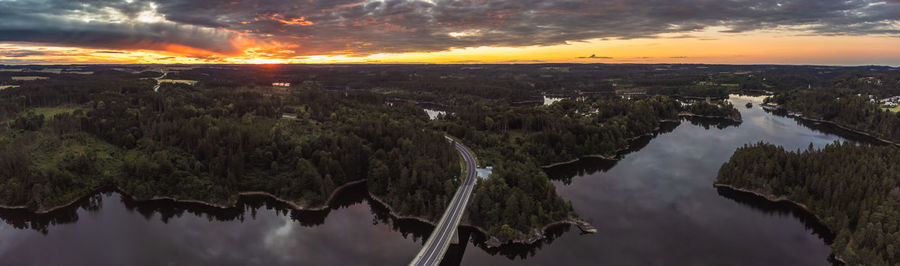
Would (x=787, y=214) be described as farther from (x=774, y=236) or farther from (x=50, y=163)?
(x=50, y=163)

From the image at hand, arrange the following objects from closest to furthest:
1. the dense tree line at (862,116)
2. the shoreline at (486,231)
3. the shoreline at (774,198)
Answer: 1. the shoreline at (486,231)
2. the shoreline at (774,198)
3. the dense tree line at (862,116)

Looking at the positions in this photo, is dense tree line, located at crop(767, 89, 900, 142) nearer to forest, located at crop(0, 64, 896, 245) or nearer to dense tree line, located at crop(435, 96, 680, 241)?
dense tree line, located at crop(435, 96, 680, 241)

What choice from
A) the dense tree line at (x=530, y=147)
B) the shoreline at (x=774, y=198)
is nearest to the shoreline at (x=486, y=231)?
the dense tree line at (x=530, y=147)

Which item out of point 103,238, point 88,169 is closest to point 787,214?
point 103,238

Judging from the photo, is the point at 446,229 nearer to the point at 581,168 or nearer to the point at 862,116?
the point at 581,168

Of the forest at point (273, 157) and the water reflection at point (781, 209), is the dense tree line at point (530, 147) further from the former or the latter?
the water reflection at point (781, 209)

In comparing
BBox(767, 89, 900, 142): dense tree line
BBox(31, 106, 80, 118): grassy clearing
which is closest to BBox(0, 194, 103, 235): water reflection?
BBox(31, 106, 80, 118): grassy clearing
